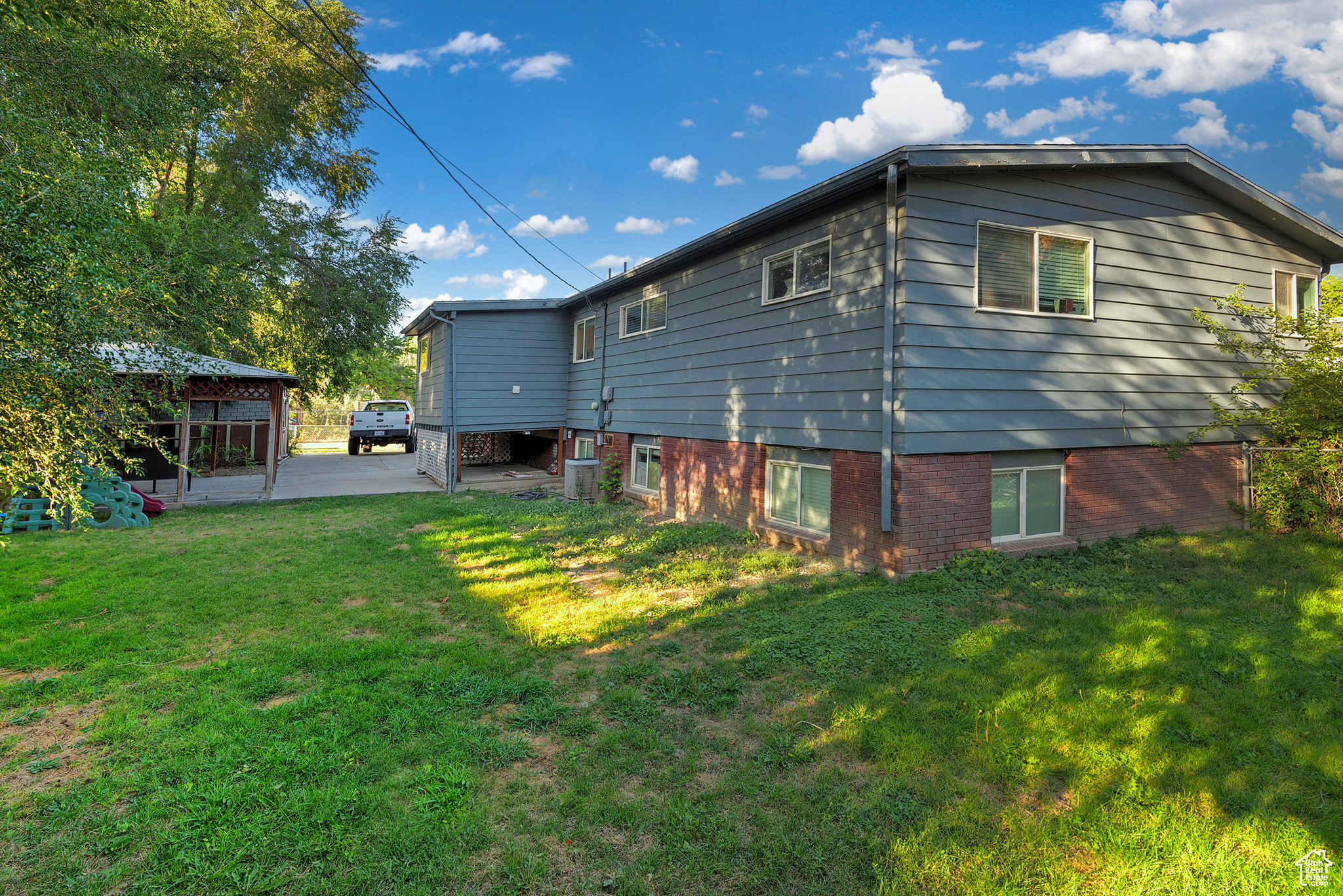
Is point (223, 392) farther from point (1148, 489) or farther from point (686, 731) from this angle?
point (1148, 489)

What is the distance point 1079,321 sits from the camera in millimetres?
7277

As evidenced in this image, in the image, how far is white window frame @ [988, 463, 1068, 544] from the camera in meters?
7.02

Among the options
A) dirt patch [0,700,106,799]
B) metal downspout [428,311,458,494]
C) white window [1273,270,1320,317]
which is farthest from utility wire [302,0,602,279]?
white window [1273,270,1320,317]

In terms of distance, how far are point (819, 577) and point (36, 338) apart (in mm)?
6581

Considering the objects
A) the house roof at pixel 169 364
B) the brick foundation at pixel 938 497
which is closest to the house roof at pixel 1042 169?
the brick foundation at pixel 938 497

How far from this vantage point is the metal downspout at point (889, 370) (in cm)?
623

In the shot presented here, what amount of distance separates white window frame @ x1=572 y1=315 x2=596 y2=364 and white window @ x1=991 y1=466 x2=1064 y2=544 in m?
9.47

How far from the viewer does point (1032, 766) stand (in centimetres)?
312

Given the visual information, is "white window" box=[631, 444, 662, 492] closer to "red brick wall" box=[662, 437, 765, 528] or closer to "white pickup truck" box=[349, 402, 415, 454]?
"red brick wall" box=[662, 437, 765, 528]

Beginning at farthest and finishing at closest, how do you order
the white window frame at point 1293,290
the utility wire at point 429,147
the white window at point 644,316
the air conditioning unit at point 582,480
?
the air conditioning unit at point 582,480 → the white window at point 644,316 → the white window frame at point 1293,290 → the utility wire at point 429,147

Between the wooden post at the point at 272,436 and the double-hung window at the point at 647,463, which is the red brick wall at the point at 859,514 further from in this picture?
the wooden post at the point at 272,436

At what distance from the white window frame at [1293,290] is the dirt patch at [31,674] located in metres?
14.4

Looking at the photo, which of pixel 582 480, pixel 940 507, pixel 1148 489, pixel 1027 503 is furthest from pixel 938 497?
pixel 582 480

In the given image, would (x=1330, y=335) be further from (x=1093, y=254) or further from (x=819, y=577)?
(x=819, y=577)
